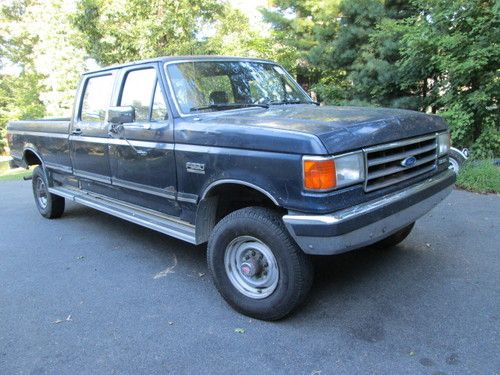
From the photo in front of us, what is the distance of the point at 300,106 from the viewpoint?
422 centimetres

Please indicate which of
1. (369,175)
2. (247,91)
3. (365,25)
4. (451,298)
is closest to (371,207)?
(369,175)

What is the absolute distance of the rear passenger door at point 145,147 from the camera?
3.78 m

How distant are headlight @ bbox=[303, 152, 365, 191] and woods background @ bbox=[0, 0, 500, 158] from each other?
5.57 metres

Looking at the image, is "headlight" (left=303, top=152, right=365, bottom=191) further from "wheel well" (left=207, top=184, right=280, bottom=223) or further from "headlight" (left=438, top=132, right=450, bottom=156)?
"headlight" (left=438, top=132, right=450, bottom=156)

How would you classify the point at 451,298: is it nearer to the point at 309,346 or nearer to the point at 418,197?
the point at 418,197

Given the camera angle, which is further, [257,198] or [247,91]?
[247,91]

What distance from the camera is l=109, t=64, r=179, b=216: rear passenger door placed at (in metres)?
3.78

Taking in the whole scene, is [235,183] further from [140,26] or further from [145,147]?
[140,26]

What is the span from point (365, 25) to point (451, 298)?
799 centimetres

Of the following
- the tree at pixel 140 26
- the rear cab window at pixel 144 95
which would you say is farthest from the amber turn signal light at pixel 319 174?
the tree at pixel 140 26

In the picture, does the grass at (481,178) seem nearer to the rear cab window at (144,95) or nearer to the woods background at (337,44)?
the woods background at (337,44)

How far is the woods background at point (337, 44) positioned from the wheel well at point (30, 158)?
667 cm

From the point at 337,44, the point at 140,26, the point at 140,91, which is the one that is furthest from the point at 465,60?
the point at 140,26

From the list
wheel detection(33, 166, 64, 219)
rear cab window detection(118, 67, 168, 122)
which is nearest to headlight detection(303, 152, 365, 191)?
rear cab window detection(118, 67, 168, 122)
